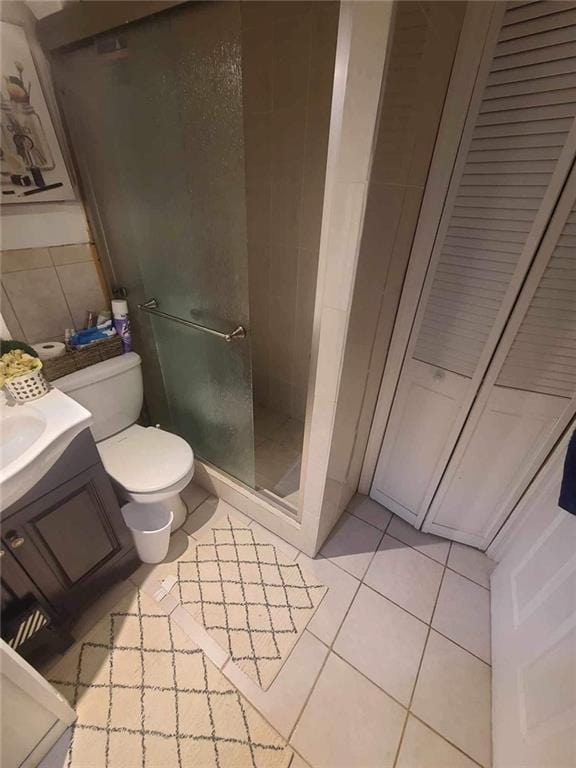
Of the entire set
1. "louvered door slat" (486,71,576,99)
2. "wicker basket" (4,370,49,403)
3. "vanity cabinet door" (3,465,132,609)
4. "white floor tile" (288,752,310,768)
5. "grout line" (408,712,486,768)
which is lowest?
"white floor tile" (288,752,310,768)

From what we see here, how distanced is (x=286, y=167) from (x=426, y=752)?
232 centimetres

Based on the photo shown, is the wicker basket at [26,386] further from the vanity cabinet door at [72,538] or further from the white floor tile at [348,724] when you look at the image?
the white floor tile at [348,724]

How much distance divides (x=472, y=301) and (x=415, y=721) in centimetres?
137

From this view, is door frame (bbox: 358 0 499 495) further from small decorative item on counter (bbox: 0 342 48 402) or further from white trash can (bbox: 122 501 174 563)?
small decorative item on counter (bbox: 0 342 48 402)

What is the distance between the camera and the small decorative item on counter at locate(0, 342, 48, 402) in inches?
37.2

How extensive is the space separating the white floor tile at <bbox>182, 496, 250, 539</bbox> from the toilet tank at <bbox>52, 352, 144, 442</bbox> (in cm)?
57

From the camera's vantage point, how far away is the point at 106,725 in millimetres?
969

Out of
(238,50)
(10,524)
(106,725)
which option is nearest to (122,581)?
(106,725)

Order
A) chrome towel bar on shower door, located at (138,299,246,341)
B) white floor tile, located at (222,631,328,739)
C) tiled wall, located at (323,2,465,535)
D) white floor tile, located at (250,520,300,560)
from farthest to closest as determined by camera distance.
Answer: white floor tile, located at (250,520,300,560), chrome towel bar on shower door, located at (138,299,246,341), white floor tile, located at (222,631,328,739), tiled wall, located at (323,2,465,535)

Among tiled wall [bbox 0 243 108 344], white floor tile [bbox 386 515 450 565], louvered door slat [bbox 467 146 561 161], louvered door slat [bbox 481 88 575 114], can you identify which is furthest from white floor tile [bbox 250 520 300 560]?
louvered door slat [bbox 481 88 575 114]

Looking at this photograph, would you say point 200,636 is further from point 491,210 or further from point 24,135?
point 24,135

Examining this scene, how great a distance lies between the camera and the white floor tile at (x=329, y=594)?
121 centimetres

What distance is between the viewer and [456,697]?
1.06 meters

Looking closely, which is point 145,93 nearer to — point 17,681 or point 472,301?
point 472,301
